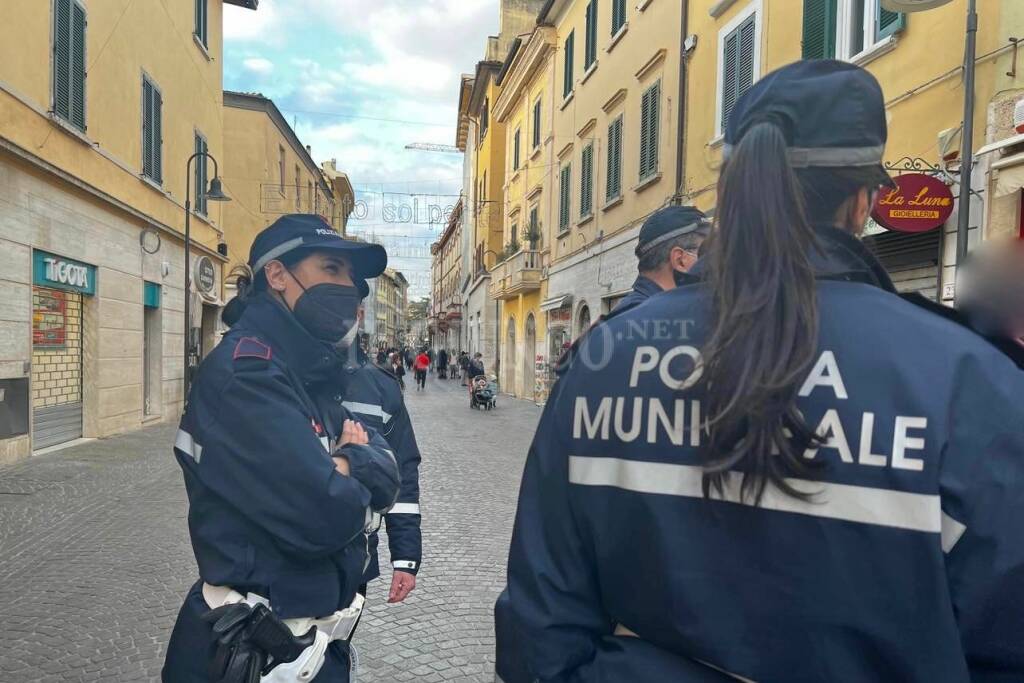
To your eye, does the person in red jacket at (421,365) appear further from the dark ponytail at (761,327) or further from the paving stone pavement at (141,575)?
the dark ponytail at (761,327)

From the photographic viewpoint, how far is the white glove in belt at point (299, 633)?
188 cm

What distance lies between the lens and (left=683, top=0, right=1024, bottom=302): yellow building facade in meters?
6.82

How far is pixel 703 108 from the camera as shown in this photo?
12.8 metres

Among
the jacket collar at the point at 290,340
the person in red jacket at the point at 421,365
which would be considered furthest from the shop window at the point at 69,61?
the person in red jacket at the point at 421,365

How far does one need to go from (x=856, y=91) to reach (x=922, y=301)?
356 mm

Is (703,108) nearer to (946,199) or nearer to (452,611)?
(946,199)

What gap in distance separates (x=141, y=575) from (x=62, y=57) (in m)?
9.27

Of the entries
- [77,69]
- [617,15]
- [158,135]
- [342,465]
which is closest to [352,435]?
[342,465]

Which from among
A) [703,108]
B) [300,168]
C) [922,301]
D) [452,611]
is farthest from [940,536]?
[300,168]

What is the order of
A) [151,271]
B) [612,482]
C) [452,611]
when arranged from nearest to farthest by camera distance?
[612,482] < [452,611] < [151,271]

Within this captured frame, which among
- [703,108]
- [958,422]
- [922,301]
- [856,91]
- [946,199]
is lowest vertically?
[958,422]

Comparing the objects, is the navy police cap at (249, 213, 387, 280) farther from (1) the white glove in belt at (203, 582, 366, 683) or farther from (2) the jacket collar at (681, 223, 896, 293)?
(2) the jacket collar at (681, 223, 896, 293)

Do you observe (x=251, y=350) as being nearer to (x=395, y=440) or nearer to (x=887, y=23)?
(x=395, y=440)

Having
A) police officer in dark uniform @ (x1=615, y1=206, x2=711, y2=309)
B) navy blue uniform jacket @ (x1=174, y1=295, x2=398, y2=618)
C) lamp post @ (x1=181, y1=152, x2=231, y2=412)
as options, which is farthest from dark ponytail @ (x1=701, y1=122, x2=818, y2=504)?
lamp post @ (x1=181, y1=152, x2=231, y2=412)
